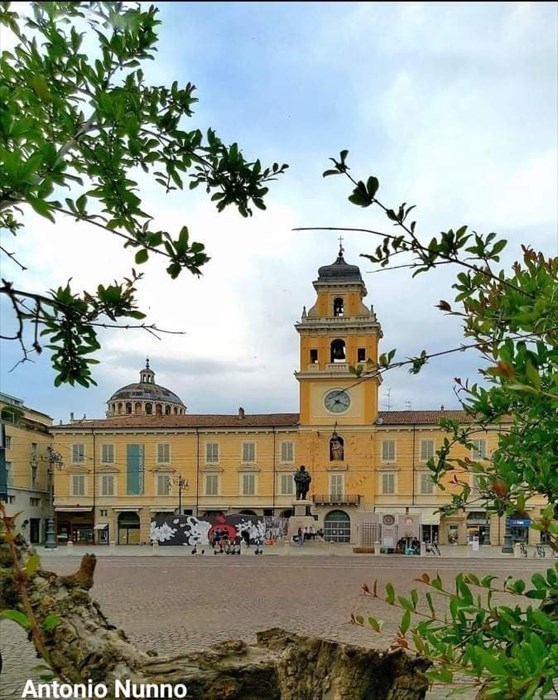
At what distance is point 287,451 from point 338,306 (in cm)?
1034

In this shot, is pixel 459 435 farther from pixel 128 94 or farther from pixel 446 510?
pixel 128 94

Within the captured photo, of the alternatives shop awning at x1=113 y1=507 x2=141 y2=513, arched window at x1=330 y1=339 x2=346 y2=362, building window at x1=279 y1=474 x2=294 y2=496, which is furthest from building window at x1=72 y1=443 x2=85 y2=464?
arched window at x1=330 y1=339 x2=346 y2=362

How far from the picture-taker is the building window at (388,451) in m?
49.2

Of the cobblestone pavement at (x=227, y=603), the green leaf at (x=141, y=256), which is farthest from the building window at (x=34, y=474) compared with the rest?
the green leaf at (x=141, y=256)

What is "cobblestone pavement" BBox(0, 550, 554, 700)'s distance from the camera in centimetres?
949

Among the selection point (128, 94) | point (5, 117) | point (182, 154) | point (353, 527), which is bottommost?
point (353, 527)

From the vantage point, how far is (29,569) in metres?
2.07

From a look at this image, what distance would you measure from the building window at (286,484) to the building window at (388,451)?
6.27 m

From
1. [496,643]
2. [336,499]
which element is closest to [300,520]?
[336,499]

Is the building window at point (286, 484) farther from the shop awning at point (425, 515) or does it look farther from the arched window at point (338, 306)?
the arched window at point (338, 306)

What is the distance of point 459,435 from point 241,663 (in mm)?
1840

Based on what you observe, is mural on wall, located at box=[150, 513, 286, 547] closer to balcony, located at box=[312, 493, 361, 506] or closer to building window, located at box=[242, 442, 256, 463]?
balcony, located at box=[312, 493, 361, 506]

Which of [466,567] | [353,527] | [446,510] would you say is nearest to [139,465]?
[353,527]

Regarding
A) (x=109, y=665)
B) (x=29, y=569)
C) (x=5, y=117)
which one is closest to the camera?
(x=29, y=569)
